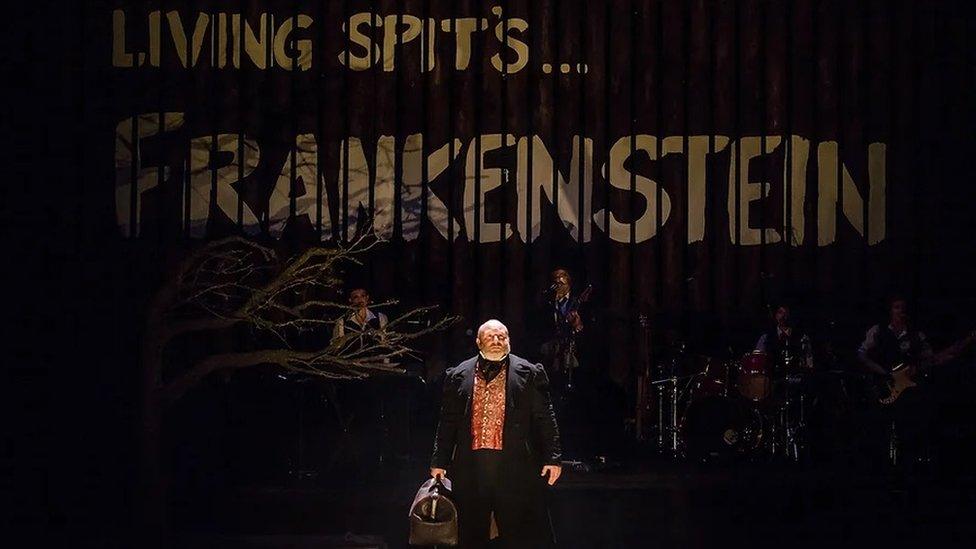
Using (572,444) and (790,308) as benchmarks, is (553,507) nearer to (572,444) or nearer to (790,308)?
(572,444)

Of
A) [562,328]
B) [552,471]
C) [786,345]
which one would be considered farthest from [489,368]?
[786,345]

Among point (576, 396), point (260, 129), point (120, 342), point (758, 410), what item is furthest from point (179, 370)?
point (758, 410)

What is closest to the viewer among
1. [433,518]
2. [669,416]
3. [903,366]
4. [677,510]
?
[433,518]

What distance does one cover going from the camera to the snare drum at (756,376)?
32.2 feet

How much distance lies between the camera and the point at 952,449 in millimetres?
9844

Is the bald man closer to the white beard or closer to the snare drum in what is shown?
the white beard

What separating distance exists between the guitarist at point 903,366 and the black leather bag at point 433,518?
4561 millimetres

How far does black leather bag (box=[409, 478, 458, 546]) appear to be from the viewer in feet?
21.0

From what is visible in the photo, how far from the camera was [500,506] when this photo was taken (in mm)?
6516

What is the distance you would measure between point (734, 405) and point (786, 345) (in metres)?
0.59

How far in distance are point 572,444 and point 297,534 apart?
2.77 meters

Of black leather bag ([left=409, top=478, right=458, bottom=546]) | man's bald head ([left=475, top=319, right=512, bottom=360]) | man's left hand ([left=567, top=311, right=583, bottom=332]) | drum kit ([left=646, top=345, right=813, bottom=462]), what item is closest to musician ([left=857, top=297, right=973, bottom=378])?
drum kit ([left=646, top=345, right=813, bottom=462])

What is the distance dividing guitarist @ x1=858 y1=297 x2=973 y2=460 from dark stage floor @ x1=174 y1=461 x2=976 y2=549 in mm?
366

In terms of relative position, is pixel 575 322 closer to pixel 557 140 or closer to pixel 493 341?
pixel 557 140
